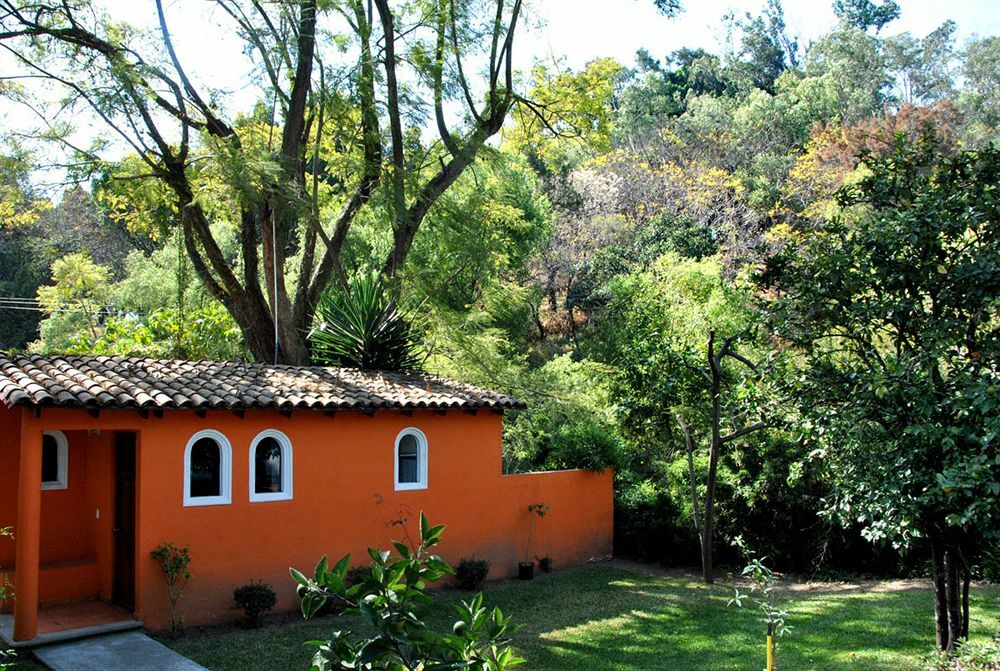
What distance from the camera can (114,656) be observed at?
9086 millimetres

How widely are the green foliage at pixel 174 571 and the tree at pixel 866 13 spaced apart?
5825cm

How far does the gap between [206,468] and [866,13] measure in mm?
60277

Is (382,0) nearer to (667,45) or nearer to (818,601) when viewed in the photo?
(818,601)

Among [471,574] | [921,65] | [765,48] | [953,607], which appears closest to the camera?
[953,607]

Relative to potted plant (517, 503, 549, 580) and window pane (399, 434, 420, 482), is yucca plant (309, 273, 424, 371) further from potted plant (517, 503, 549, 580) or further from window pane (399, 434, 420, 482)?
potted plant (517, 503, 549, 580)

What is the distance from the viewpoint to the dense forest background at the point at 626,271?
49.2 feet

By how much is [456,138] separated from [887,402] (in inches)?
500

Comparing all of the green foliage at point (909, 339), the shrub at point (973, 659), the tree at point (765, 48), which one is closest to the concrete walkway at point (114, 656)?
the green foliage at point (909, 339)

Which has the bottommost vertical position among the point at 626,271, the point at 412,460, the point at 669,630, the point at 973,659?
the point at 669,630

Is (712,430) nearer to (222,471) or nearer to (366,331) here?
(366,331)

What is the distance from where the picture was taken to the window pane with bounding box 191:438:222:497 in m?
11.1

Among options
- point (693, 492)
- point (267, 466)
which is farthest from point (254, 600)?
point (693, 492)

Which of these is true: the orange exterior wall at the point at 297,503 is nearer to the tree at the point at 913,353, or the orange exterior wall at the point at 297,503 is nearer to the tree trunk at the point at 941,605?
the tree at the point at 913,353

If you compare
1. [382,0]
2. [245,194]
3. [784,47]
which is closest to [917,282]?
[245,194]
